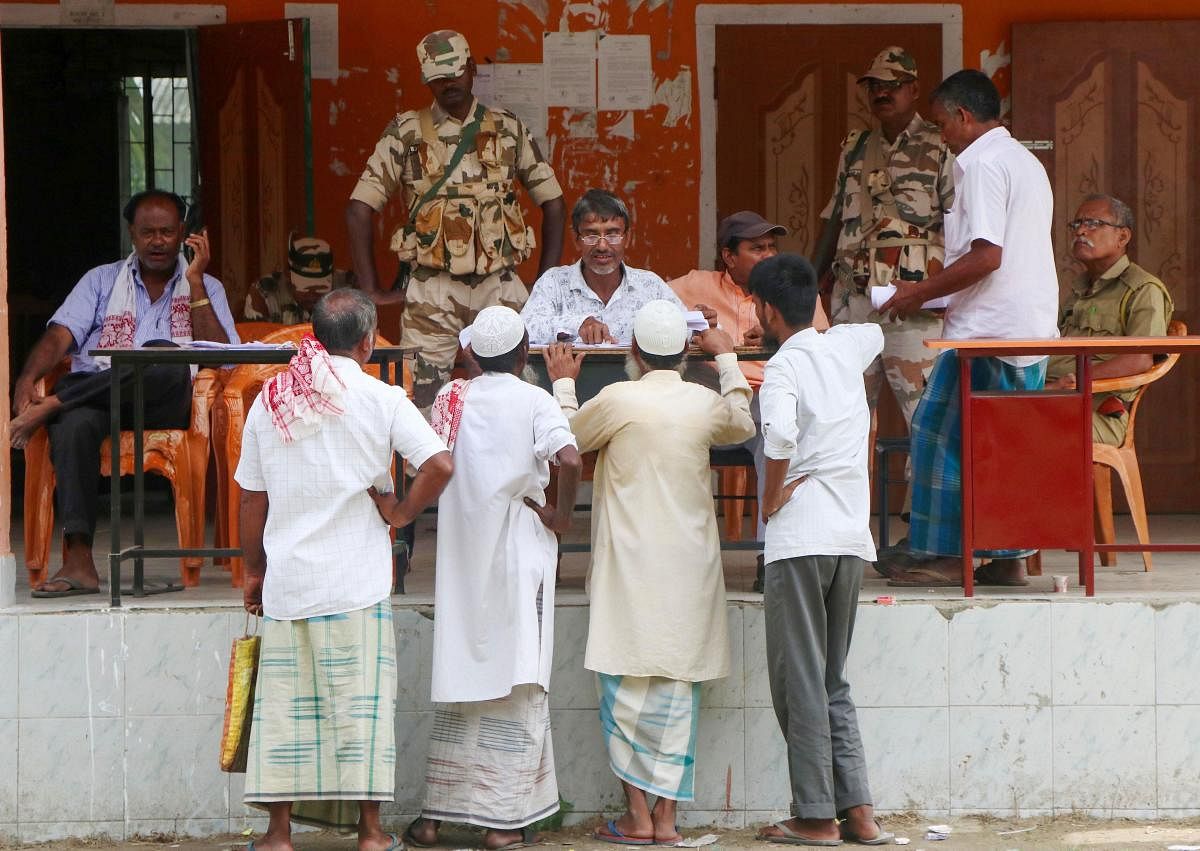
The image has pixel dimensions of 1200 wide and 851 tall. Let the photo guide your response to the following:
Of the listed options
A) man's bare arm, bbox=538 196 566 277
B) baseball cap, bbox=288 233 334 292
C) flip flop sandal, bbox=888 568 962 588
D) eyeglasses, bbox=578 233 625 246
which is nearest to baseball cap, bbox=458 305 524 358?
eyeglasses, bbox=578 233 625 246

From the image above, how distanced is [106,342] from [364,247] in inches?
48.6

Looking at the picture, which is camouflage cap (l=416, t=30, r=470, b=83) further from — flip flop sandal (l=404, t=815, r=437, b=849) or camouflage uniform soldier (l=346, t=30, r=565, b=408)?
flip flop sandal (l=404, t=815, r=437, b=849)

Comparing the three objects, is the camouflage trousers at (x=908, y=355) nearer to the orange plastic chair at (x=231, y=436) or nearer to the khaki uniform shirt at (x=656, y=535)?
the khaki uniform shirt at (x=656, y=535)

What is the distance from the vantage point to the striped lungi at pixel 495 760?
514 centimetres

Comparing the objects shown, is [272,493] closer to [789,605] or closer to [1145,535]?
[789,605]

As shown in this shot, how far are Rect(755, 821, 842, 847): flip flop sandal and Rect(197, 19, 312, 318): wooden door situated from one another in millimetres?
4242

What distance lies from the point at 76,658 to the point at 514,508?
155cm

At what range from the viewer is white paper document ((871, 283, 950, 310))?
587 centimetres

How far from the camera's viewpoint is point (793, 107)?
8484 mm

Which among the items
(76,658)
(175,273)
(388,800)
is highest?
(175,273)

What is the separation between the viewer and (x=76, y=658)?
5422mm

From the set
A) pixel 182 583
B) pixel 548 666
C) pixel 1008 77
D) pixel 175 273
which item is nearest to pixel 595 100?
pixel 1008 77

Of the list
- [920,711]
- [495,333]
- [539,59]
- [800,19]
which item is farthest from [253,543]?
[800,19]

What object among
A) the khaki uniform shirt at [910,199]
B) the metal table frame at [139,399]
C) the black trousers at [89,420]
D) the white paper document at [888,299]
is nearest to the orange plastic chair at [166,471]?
the black trousers at [89,420]
